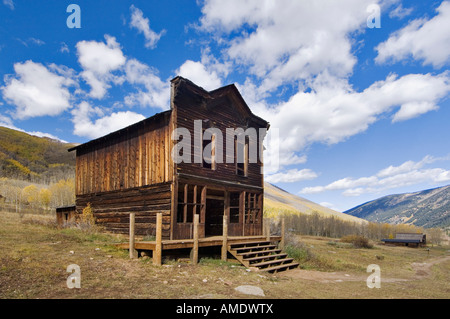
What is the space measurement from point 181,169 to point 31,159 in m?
119

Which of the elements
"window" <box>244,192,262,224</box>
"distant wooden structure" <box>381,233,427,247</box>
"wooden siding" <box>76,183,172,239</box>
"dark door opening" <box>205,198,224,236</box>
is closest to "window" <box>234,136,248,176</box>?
"window" <box>244,192,262,224</box>

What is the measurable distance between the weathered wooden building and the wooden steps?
1839 mm

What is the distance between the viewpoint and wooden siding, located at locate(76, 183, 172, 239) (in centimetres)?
1448

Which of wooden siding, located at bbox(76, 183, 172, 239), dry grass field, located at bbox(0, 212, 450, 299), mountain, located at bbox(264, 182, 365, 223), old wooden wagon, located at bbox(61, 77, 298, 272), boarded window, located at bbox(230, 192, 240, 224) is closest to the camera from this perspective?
dry grass field, located at bbox(0, 212, 450, 299)

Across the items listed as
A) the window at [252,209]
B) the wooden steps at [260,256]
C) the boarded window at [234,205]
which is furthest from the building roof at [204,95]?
the wooden steps at [260,256]

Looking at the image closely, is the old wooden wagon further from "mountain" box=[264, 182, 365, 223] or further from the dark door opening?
"mountain" box=[264, 182, 365, 223]

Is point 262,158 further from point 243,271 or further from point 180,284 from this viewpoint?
point 180,284

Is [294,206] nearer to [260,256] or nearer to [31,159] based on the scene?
[31,159]

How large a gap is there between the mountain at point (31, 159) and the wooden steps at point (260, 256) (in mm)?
87939

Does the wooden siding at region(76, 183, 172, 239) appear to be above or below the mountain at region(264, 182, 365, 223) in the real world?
above
